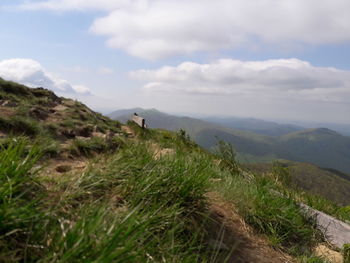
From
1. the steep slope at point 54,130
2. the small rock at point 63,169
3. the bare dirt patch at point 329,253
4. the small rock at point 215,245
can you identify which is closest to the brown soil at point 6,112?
the steep slope at point 54,130

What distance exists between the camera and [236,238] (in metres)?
4.60

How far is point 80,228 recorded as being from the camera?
2.35 meters

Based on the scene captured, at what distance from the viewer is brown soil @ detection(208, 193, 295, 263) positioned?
13.7ft

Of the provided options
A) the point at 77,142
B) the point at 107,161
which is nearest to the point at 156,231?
the point at 107,161

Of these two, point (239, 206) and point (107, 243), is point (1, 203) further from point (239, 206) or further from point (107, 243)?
point (239, 206)

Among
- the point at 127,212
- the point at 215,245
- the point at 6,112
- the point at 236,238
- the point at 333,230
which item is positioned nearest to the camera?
the point at 127,212

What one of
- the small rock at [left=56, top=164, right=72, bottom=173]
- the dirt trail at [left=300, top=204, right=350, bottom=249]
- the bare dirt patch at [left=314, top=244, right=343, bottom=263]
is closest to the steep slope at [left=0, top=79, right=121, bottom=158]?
the small rock at [left=56, top=164, right=72, bottom=173]

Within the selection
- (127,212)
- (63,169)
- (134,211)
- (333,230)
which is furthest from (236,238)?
(333,230)

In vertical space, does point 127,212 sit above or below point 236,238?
above

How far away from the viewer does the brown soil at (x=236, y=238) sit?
4172 millimetres

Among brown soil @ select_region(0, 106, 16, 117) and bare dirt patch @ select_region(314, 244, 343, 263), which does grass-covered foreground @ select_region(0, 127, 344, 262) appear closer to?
bare dirt patch @ select_region(314, 244, 343, 263)

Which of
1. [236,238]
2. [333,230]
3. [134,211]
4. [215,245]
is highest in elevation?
[134,211]

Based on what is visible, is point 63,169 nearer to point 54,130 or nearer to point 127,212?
point 127,212

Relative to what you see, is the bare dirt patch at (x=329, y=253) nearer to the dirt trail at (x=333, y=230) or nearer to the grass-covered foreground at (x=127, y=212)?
the grass-covered foreground at (x=127, y=212)
